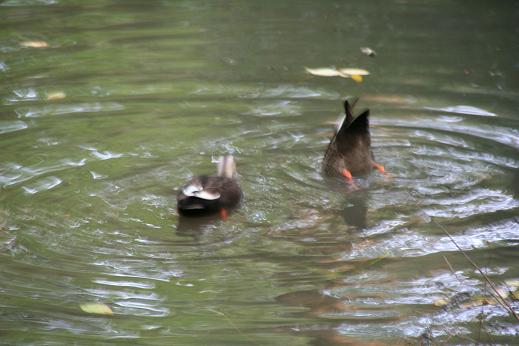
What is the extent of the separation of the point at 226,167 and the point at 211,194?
47 centimetres

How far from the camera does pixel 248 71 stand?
32.7ft

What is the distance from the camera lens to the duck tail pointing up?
7.00m

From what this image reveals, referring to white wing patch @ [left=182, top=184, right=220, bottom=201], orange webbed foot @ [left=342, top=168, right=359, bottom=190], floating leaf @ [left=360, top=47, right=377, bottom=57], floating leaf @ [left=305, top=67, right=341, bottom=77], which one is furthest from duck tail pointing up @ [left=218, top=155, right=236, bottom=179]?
floating leaf @ [left=360, top=47, right=377, bottom=57]

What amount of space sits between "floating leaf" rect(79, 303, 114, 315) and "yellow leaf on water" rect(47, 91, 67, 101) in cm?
430

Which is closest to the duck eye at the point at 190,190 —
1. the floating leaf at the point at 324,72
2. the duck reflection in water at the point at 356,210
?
the duck reflection in water at the point at 356,210

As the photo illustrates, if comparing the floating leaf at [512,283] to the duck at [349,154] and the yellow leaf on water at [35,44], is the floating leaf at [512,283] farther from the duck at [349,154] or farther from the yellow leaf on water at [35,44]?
the yellow leaf on water at [35,44]

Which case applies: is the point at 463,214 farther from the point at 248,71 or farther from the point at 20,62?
the point at 20,62

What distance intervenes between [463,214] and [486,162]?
115 centimetres

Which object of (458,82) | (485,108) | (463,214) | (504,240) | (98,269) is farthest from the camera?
(458,82)

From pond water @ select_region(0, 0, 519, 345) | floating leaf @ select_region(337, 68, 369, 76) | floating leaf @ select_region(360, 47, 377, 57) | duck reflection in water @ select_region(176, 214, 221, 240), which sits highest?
floating leaf @ select_region(360, 47, 377, 57)

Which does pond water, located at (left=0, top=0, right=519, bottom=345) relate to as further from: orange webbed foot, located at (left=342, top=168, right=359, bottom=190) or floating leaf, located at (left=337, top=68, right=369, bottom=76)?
orange webbed foot, located at (left=342, top=168, right=359, bottom=190)

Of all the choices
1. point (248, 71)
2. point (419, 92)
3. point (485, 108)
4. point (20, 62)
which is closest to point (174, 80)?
point (248, 71)

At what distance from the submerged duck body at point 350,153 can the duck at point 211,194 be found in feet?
3.19

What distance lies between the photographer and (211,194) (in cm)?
664
